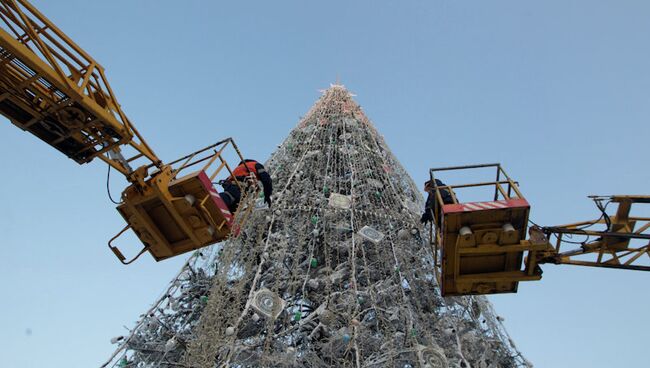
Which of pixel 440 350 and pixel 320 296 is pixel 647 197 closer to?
pixel 440 350

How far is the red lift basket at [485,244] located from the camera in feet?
29.9

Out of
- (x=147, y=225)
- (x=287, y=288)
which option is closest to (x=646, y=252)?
(x=147, y=225)

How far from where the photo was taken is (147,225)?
10.2 metres

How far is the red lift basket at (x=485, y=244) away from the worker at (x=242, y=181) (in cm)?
398

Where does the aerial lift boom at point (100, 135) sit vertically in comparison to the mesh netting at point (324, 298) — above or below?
above

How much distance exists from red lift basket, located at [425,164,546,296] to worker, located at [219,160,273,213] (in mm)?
3983

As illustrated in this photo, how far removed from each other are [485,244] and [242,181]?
548cm

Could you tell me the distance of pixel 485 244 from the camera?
30.6 ft

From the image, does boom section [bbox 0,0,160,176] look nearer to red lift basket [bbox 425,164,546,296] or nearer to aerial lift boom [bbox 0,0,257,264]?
aerial lift boom [bbox 0,0,257,264]

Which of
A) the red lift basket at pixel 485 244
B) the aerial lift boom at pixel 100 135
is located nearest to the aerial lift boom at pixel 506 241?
the red lift basket at pixel 485 244

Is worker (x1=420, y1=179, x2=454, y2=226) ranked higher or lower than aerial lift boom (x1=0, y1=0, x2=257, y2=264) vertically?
lower

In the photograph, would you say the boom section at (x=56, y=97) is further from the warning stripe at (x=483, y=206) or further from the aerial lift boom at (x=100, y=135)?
the warning stripe at (x=483, y=206)

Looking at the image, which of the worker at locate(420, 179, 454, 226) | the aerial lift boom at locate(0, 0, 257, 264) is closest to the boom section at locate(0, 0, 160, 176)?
the aerial lift boom at locate(0, 0, 257, 264)

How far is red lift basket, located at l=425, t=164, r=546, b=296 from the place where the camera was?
29.9 feet
